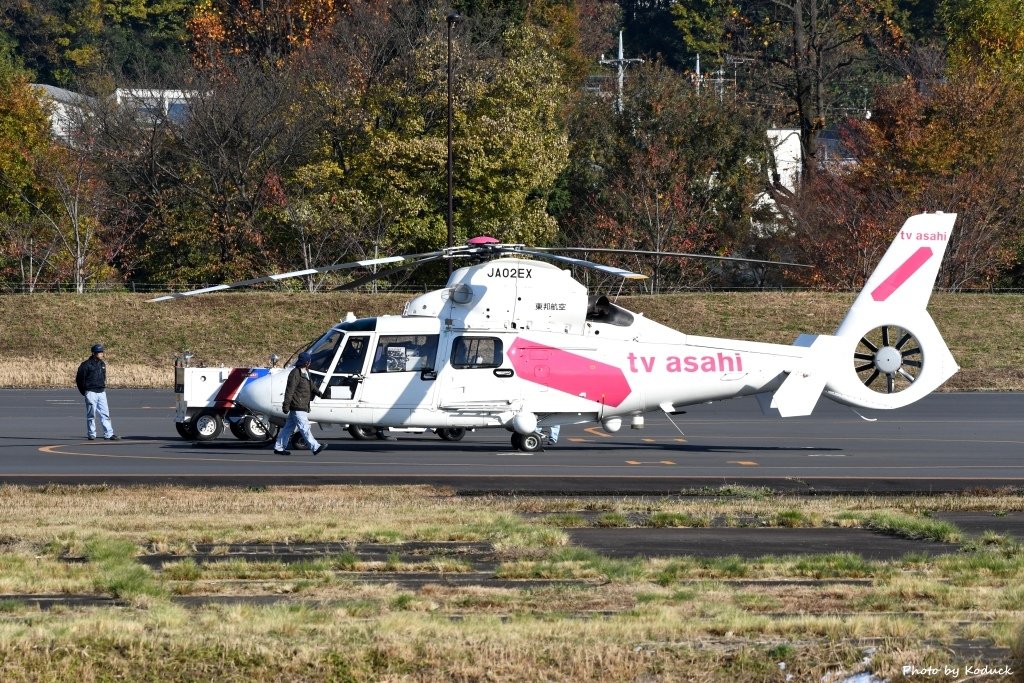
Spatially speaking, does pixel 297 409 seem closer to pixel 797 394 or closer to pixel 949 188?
pixel 797 394

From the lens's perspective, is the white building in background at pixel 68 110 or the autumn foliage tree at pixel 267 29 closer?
the white building in background at pixel 68 110

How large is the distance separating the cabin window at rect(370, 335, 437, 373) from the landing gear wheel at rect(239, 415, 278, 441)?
270 cm

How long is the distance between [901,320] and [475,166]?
32431 millimetres

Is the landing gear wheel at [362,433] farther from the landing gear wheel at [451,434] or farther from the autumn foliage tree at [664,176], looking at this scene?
the autumn foliage tree at [664,176]

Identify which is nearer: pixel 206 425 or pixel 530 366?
pixel 530 366

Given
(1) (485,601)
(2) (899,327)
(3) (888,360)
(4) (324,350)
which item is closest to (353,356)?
(4) (324,350)

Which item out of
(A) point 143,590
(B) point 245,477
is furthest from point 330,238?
(A) point 143,590

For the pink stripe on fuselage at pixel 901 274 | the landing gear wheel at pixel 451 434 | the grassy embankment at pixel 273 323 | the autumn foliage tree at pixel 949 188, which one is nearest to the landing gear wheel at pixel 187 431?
the landing gear wheel at pixel 451 434

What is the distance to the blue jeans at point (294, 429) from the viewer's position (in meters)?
22.8

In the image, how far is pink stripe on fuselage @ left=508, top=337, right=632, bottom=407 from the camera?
24.0m

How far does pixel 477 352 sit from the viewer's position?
947 inches

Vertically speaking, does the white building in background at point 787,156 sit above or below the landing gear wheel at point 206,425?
above

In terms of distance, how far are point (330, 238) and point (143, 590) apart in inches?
1847

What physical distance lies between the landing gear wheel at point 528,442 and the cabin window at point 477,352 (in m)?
1.24
